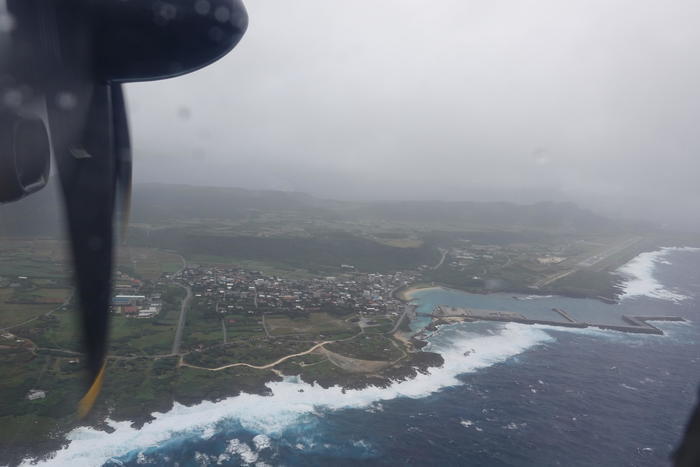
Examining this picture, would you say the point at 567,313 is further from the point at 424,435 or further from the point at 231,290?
the point at 231,290

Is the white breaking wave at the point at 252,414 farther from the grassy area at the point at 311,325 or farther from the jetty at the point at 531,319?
the jetty at the point at 531,319

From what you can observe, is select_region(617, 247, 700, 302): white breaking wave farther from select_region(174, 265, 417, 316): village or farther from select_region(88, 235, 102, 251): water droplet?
select_region(88, 235, 102, 251): water droplet

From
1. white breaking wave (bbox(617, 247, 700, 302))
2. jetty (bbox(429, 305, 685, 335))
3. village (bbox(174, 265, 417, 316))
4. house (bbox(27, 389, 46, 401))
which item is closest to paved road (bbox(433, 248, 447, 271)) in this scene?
village (bbox(174, 265, 417, 316))

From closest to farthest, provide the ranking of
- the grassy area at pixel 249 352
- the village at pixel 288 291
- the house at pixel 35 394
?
the house at pixel 35 394 < the grassy area at pixel 249 352 < the village at pixel 288 291

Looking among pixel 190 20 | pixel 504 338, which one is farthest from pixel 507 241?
pixel 190 20

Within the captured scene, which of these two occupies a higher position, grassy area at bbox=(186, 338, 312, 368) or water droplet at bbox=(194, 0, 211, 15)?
water droplet at bbox=(194, 0, 211, 15)

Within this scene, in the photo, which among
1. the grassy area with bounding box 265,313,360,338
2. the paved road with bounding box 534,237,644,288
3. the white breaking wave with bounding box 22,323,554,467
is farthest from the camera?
the paved road with bounding box 534,237,644,288

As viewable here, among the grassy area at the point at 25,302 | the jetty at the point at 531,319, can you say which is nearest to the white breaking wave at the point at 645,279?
the jetty at the point at 531,319
